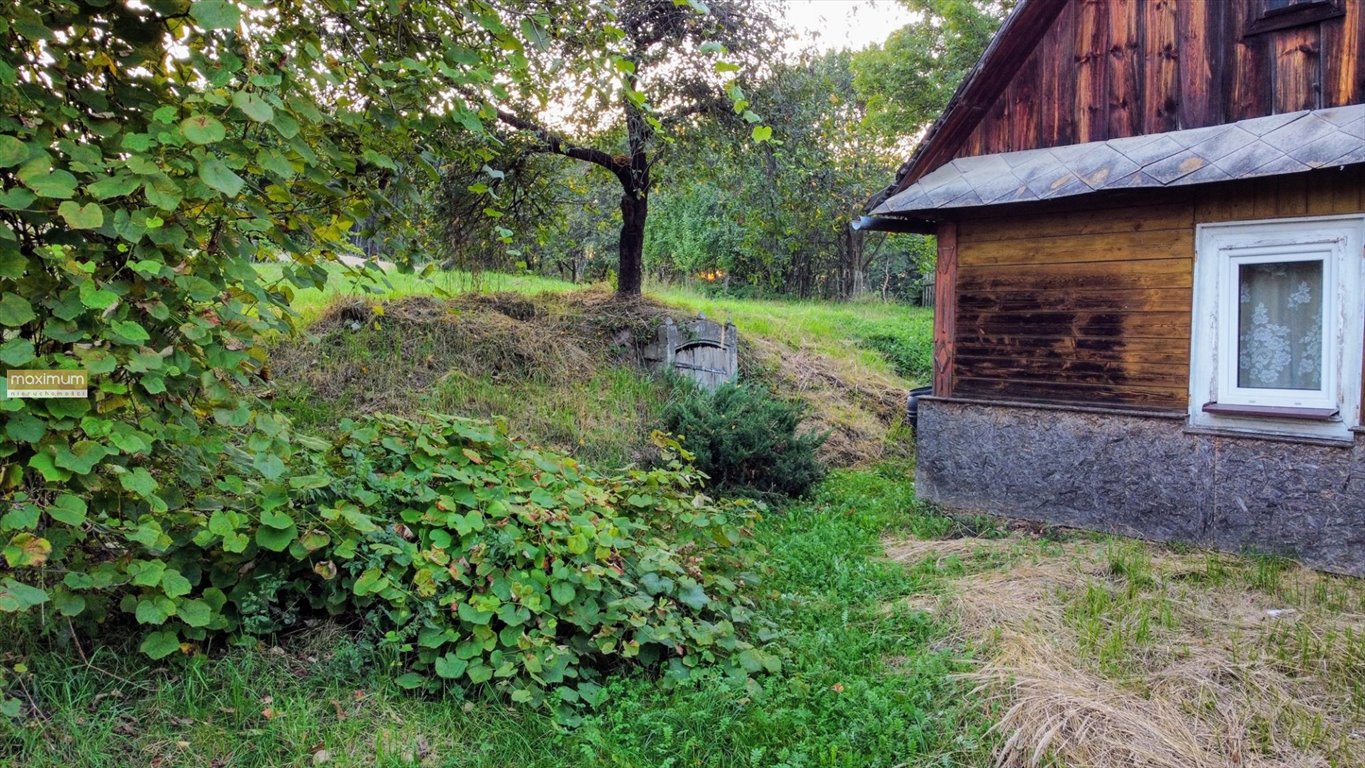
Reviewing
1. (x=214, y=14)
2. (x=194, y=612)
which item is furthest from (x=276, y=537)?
(x=214, y=14)

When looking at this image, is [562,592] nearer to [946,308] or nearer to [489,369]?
[946,308]

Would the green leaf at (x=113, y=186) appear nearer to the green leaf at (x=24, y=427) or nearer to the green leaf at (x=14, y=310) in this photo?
the green leaf at (x=14, y=310)

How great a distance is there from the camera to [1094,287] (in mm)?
6438

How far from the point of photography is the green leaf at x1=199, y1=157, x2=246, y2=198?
249 cm

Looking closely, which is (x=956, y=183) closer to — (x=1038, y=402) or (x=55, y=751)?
(x=1038, y=402)

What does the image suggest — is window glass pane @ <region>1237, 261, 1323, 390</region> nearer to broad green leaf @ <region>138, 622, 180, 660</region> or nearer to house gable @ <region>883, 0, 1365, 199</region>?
house gable @ <region>883, 0, 1365, 199</region>

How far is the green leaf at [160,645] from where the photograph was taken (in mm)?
3037

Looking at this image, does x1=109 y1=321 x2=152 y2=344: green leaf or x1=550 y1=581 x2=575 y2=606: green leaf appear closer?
x1=109 y1=321 x2=152 y2=344: green leaf

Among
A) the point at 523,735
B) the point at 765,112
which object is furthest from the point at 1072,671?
the point at 765,112

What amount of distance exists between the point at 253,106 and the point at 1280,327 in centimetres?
649

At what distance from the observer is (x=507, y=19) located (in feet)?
13.9

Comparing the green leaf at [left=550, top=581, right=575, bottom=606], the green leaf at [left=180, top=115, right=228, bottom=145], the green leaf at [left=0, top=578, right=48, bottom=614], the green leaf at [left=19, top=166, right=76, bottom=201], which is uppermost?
A: the green leaf at [left=180, top=115, right=228, bottom=145]

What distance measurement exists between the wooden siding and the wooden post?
21 millimetres

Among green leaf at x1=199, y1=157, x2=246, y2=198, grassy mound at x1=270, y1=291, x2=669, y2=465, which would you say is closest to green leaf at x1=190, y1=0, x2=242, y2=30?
green leaf at x1=199, y1=157, x2=246, y2=198
